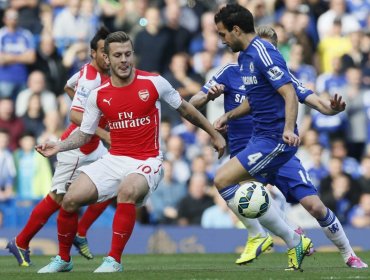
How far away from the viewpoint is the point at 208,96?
42.4ft

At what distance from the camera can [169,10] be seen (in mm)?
21000

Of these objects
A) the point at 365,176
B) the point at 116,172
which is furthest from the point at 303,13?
the point at 116,172

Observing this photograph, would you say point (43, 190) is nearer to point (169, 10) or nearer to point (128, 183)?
point (169, 10)

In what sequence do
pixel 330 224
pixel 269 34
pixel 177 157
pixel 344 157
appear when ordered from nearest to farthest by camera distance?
pixel 330 224
pixel 269 34
pixel 177 157
pixel 344 157

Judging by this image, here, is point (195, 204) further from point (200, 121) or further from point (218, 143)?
point (200, 121)

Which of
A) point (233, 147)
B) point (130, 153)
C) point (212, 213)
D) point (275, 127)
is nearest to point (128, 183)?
point (130, 153)

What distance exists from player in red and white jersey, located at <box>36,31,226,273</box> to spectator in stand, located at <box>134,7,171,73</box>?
8790 millimetres

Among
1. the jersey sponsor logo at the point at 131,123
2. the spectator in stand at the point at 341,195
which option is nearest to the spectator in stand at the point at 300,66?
the spectator in stand at the point at 341,195

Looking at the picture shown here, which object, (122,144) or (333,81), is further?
(333,81)

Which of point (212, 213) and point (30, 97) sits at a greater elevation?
point (30, 97)

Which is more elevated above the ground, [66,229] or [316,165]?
[66,229]

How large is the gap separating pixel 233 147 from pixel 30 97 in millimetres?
6591

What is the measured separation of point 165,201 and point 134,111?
6.84 meters

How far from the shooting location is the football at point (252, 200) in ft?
36.7
